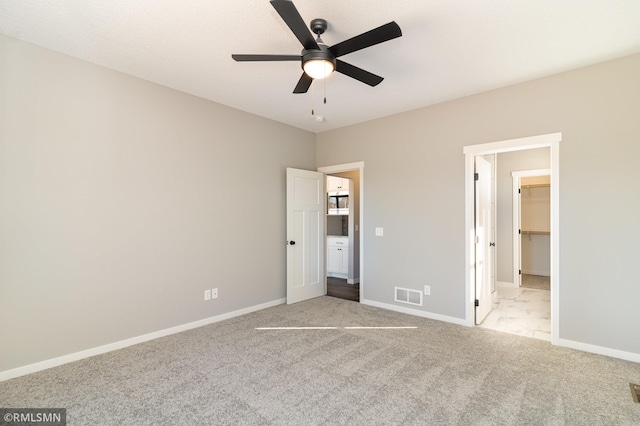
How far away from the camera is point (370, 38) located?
6.67 ft

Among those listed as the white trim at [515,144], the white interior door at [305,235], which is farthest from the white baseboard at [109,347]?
the white trim at [515,144]

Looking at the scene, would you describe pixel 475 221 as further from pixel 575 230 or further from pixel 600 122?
pixel 600 122

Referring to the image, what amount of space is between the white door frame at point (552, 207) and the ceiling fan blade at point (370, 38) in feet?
7.55

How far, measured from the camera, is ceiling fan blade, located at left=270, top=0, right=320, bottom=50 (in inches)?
67.0

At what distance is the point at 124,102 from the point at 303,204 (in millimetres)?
2705

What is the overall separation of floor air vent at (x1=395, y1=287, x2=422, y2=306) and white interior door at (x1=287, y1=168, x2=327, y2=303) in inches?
55.7

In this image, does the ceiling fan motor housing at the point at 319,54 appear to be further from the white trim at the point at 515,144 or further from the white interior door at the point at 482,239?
the white interior door at the point at 482,239

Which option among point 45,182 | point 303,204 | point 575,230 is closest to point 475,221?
point 575,230

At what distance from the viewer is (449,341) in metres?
3.37

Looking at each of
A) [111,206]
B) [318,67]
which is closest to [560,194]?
[318,67]

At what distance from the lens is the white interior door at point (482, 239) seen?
156 inches

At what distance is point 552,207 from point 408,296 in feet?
6.62

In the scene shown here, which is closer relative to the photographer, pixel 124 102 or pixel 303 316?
pixel 124 102

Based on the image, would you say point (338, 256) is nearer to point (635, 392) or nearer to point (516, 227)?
point (516, 227)
